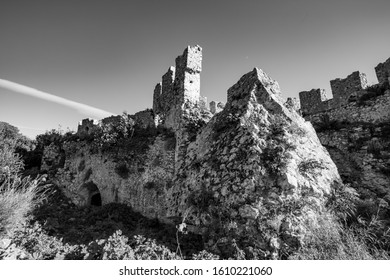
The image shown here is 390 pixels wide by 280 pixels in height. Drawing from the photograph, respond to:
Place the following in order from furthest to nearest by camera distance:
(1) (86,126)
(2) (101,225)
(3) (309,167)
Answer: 1. (1) (86,126)
2. (2) (101,225)
3. (3) (309,167)

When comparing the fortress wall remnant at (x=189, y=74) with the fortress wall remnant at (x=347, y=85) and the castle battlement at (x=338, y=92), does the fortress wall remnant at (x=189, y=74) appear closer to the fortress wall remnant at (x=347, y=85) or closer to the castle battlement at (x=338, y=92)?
the castle battlement at (x=338, y=92)

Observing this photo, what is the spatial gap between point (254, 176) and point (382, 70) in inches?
473

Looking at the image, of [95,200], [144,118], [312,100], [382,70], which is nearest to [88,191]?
[95,200]

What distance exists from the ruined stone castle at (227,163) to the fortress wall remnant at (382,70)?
58 millimetres

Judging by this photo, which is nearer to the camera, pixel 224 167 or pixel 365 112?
pixel 224 167

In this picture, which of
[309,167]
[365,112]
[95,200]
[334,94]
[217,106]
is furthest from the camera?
[217,106]

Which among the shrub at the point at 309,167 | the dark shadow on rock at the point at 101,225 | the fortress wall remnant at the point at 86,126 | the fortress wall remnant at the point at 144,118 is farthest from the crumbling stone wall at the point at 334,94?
the fortress wall remnant at the point at 86,126

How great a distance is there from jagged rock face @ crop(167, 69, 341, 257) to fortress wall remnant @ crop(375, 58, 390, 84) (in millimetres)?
8326

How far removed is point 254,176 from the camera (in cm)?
577

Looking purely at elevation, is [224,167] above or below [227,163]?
below

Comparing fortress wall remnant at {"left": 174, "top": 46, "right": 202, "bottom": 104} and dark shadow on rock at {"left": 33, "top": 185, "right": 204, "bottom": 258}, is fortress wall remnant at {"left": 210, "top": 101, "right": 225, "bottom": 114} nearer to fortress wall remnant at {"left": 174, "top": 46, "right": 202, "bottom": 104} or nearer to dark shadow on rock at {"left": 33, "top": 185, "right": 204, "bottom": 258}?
fortress wall remnant at {"left": 174, "top": 46, "right": 202, "bottom": 104}

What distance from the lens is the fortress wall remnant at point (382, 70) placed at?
11.9 meters

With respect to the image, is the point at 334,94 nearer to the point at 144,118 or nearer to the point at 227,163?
the point at 227,163

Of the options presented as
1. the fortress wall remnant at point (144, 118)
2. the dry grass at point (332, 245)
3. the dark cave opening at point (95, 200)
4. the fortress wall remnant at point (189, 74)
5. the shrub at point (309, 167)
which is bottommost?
the dry grass at point (332, 245)
